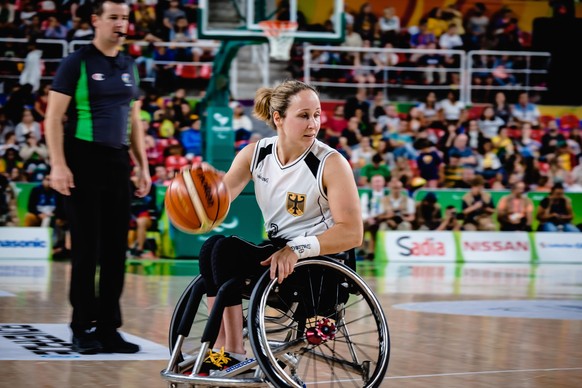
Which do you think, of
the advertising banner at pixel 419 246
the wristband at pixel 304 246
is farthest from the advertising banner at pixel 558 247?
the wristband at pixel 304 246

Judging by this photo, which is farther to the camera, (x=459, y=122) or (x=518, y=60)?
(x=518, y=60)

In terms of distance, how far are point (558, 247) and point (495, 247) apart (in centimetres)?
107

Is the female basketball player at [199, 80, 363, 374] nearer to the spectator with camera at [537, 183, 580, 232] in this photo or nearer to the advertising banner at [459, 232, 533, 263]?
the advertising banner at [459, 232, 533, 263]

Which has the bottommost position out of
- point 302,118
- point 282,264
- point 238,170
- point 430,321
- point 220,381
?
point 430,321

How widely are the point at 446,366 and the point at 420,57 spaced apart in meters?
16.2

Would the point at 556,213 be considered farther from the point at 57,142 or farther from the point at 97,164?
the point at 57,142

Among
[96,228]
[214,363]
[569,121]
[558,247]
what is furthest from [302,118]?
[569,121]

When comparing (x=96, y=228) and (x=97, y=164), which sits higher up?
(x=97, y=164)

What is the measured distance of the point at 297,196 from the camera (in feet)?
16.0

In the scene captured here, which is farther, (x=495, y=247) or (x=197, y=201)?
(x=495, y=247)

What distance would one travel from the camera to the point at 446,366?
620cm

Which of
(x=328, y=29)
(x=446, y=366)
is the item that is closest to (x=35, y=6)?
(x=328, y=29)

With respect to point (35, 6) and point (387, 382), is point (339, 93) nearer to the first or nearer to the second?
point (35, 6)

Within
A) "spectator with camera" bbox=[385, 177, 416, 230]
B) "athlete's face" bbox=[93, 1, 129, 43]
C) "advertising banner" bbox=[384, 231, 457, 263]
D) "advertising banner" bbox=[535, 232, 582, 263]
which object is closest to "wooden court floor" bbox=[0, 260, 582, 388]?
"advertising banner" bbox=[384, 231, 457, 263]
